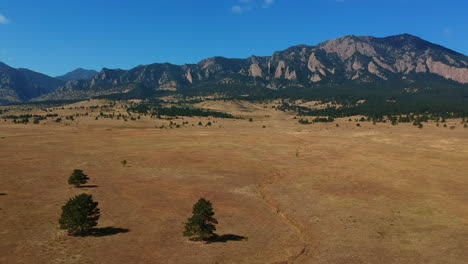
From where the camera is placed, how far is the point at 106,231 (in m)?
34.6

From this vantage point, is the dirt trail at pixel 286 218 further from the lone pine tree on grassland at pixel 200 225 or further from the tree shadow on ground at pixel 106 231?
the tree shadow on ground at pixel 106 231

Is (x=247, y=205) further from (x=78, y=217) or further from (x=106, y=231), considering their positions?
(x=78, y=217)

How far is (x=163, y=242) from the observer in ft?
105

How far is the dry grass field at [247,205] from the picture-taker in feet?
98.8

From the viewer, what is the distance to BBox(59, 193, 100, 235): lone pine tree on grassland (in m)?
32.7

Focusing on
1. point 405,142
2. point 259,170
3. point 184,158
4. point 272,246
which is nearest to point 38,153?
point 184,158

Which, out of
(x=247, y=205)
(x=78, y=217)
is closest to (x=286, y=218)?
(x=247, y=205)

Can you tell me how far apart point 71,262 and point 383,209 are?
117ft

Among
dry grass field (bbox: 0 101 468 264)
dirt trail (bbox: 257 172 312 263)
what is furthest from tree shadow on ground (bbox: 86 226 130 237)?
dirt trail (bbox: 257 172 312 263)

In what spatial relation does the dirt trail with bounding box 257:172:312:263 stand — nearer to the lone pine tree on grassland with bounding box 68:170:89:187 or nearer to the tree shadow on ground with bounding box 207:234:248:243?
the tree shadow on ground with bounding box 207:234:248:243

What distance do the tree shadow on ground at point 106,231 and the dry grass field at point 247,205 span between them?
198 millimetres

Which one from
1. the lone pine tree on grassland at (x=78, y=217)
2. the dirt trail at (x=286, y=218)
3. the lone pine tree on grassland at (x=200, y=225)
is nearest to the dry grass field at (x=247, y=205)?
the dirt trail at (x=286, y=218)

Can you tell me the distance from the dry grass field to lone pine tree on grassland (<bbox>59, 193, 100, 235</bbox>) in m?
1.05

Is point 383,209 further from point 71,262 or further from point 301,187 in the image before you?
point 71,262
